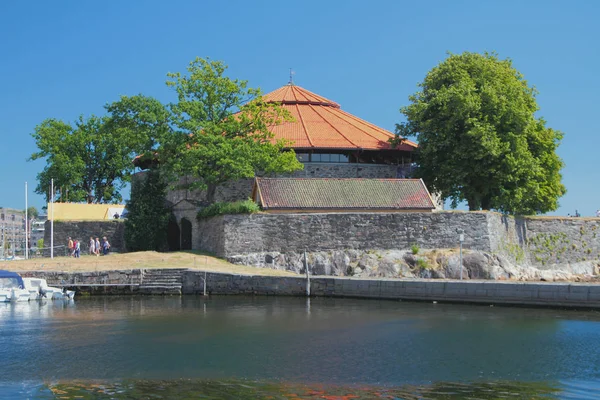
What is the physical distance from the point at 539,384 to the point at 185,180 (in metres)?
26.4

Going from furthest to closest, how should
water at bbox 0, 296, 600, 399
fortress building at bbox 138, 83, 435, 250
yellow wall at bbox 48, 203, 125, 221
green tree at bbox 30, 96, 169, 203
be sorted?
green tree at bbox 30, 96, 169, 203
yellow wall at bbox 48, 203, 125, 221
fortress building at bbox 138, 83, 435, 250
water at bbox 0, 296, 600, 399

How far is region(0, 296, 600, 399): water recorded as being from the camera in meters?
11.5

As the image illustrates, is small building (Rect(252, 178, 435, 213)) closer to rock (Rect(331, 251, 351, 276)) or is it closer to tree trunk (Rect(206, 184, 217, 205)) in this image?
tree trunk (Rect(206, 184, 217, 205))

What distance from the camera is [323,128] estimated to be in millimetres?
37875

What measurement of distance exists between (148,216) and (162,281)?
795 centimetres

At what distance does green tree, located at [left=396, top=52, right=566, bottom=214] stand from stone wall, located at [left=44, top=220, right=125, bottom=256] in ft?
51.5

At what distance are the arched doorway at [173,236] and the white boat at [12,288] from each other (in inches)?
423

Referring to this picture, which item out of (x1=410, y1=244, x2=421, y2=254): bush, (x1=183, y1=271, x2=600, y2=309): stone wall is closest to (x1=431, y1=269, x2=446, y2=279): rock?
(x1=410, y1=244, x2=421, y2=254): bush

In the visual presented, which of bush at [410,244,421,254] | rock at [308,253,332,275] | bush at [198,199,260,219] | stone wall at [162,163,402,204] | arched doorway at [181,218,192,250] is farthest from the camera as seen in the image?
stone wall at [162,163,402,204]

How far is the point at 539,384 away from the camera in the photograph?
1188 cm

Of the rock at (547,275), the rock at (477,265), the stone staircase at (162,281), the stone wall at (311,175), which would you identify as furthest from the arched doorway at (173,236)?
the rock at (547,275)

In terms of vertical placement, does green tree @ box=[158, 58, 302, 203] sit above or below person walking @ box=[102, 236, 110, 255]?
above

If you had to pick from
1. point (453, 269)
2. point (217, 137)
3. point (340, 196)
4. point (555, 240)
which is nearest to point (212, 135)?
point (217, 137)

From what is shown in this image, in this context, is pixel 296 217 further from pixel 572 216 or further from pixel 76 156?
pixel 76 156
